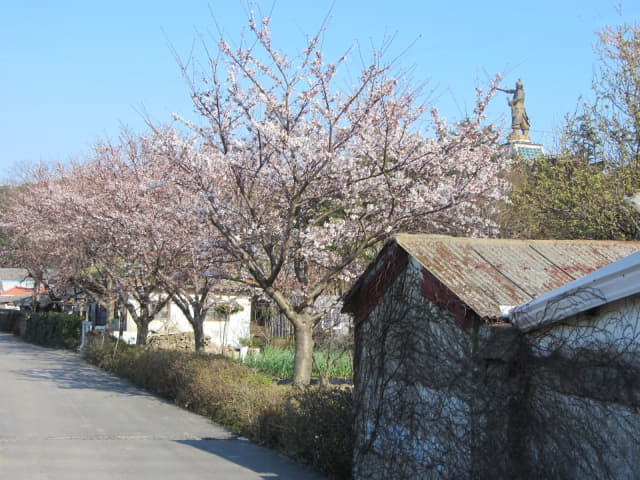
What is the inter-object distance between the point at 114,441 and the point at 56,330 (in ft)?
85.4

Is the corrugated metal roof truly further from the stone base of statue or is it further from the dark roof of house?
the stone base of statue

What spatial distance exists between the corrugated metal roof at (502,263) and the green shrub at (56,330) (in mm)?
28762

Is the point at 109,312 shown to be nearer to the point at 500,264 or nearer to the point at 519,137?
the point at 519,137

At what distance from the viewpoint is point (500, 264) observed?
7.25 meters

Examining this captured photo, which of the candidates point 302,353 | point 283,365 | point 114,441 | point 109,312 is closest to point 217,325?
point 109,312

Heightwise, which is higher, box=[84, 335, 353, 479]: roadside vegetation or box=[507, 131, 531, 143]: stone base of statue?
box=[507, 131, 531, 143]: stone base of statue

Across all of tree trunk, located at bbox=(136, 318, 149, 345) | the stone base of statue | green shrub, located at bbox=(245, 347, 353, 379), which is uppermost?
the stone base of statue

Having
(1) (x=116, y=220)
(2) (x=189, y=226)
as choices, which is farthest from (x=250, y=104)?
(1) (x=116, y=220)

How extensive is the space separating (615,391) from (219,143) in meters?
9.69

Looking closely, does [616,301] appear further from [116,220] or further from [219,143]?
[116,220]

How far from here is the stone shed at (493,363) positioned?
499 centimetres

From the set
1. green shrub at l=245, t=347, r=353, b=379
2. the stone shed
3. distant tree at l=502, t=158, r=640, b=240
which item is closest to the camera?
the stone shed

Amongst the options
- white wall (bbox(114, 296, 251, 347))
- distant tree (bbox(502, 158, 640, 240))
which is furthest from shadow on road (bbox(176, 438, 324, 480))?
white wall (bbox(114, 296, 251, 347))

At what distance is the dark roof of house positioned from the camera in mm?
6488
